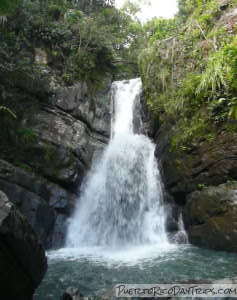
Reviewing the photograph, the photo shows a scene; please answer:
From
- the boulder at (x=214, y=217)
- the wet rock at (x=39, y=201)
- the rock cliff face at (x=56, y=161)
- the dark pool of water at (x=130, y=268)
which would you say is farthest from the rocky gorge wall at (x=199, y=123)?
the wet rock at (x=39, y=201)

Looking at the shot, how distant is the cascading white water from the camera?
8.36 metres

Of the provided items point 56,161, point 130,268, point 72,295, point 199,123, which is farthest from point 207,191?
point 56,161

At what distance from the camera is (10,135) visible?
8.87 meters

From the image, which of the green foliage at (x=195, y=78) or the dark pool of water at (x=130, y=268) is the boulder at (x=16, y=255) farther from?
the green foliage at (x=195, y=78)

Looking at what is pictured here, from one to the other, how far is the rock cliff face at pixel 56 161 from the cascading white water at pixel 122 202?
493 mm

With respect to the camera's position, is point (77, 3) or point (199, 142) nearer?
point (199, 142)

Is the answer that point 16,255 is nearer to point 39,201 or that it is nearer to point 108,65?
point 39,201

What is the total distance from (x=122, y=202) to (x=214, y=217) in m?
3.29

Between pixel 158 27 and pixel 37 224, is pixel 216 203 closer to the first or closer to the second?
pixel 37 224

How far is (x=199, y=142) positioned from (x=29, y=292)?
5649 mm

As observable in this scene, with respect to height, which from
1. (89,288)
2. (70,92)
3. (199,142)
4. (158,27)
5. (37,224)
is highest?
(158,27)

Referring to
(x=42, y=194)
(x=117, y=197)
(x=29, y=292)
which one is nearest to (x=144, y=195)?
(x=117, y=197)

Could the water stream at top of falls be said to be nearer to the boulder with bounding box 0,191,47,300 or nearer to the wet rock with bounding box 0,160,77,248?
the wet rock with bounding box 0,160,77,248

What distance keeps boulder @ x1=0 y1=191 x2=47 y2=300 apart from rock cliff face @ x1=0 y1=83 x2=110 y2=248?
14.1 feet
